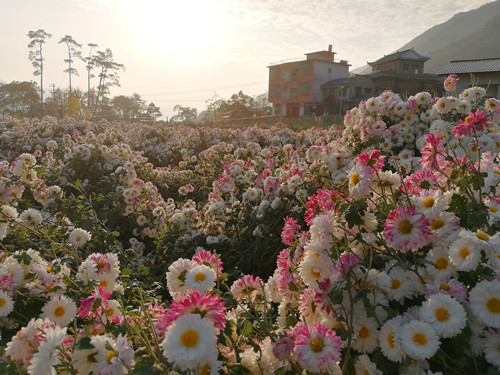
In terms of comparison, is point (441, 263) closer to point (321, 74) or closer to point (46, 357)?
point (46, 357)

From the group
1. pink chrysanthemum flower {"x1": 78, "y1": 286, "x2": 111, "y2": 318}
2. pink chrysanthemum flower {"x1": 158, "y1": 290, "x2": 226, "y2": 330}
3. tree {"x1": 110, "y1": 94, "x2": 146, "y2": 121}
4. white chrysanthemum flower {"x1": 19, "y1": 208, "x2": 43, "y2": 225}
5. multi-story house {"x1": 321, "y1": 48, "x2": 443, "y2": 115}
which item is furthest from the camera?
tree {"x1": 110, "y1": 94, "x2": 146, "y2": 121}

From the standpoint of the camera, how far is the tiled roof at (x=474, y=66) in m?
28.8

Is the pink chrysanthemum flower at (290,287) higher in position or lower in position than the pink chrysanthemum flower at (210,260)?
lower

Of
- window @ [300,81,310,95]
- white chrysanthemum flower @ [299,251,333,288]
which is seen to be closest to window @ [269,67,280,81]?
window @ [300,81,310,95]

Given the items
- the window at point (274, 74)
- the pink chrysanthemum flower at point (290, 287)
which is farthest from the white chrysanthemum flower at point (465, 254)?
the window at point (274, 74)

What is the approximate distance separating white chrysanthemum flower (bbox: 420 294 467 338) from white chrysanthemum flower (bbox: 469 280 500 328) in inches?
2.0

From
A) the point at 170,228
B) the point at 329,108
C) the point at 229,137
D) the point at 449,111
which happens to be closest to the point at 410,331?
the point at 170,228

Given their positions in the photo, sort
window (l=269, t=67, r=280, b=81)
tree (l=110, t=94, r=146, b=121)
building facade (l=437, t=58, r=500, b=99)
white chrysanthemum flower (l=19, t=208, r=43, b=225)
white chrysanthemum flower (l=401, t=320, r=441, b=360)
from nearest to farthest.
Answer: white chrysanthemum flower (l=401, t=320, r=441, b=360) → white chrysanthemum flower (l=19, t=208, r=43, b=225) → building facade (l=437, t=58, r=500, b=99) → window (l=269, t=67, r=280, b=81) → tree (l=110, t=94, r=146, b=121)

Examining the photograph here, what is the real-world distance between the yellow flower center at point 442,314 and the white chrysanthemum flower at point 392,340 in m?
0.12

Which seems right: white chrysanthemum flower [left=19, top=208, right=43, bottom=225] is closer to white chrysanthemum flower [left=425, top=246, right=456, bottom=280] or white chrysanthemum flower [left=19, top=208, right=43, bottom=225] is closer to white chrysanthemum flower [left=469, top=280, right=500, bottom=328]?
white chrysanthemum flower [left=425, top=246, right=456, bottom=280]

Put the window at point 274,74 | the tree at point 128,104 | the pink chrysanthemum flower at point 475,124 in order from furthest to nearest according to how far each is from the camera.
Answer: the tree at point 128,104 → the window at point 274,74 → the pink chrysanthemum flower at point 475,124

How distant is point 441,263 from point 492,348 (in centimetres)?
29

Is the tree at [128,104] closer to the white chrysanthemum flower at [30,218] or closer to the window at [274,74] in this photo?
the window at [274,74]

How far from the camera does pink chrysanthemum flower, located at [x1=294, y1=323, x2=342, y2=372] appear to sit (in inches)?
41.8
